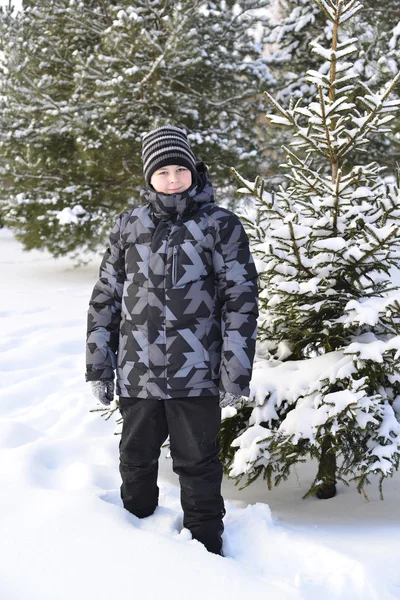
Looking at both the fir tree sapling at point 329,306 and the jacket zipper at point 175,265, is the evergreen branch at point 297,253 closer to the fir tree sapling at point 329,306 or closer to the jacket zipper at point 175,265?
the fir tree sapling at point 329,306

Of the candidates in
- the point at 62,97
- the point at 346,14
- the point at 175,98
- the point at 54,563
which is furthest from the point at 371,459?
the point at 62,97

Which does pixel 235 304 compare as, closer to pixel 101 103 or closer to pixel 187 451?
pixel 187 451

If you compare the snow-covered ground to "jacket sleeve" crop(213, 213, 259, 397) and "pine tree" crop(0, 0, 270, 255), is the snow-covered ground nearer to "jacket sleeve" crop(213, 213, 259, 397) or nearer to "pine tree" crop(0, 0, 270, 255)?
"jacket sleeve" crop(213, 213, 259, 397)

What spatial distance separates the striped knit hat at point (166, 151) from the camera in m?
2.39

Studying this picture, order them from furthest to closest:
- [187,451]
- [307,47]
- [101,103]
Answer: [307,47] < [101,103] < [187,451]

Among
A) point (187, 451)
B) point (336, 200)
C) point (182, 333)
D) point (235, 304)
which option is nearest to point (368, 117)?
point (336, 200)

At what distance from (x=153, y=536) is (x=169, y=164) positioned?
1634mm

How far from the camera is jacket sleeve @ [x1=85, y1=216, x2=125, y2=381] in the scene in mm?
2484

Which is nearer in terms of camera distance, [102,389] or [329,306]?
[102,389]

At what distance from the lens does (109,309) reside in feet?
8.29

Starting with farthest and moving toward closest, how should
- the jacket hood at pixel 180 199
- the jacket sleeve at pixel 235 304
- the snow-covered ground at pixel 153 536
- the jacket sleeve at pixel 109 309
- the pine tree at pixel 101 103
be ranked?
the pine tree at pixel 101 103, the jacket sleeve at pixel 109 309, the jacket hood at pixel 180 199, the jacket sleeve at pixel 235 304, the snow-covered ground at pixel 153 536

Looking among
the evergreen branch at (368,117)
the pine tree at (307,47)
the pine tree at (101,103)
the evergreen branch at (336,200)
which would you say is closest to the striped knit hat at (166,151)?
the evergreen branch at (336,200)

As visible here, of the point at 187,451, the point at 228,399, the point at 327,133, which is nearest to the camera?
the point at 228,399

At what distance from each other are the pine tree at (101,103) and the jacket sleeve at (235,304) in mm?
7910
